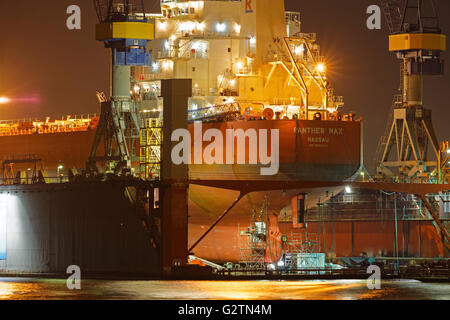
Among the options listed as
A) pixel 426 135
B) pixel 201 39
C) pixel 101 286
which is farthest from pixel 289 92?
pixel 101 286

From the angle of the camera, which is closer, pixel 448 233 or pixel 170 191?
pixel 170 191

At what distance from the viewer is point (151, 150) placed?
59.7 meters

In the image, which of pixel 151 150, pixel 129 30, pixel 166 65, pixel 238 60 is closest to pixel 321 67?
pixel 238 60

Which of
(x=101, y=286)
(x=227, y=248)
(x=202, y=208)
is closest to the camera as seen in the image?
(x=101, y=286)

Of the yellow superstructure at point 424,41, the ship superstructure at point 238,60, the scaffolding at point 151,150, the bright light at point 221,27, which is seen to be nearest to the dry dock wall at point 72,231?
the scaffolding at point 151,150

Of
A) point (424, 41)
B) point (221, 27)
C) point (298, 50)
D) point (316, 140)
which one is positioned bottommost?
point (316, 140)

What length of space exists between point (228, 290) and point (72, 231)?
1320 cm

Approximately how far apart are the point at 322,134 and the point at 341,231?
57.9 feet

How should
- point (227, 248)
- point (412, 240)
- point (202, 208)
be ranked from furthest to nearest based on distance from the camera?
point (412, 240)
point (227, 248)
point (202, 208)

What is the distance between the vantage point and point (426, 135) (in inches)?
2891

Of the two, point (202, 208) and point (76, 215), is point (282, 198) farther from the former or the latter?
point (76, 215)

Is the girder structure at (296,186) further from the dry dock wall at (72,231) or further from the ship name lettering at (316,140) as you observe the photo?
the dry dock wall at (72,231)

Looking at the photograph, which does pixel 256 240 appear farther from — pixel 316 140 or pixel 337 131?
pixel 337 131

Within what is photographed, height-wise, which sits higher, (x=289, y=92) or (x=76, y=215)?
(x=289, y=92)
